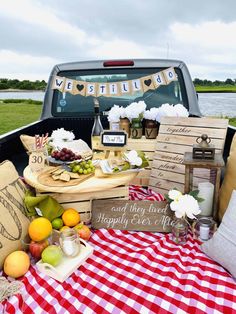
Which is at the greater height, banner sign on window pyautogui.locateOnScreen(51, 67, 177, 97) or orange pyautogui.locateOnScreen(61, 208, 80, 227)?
banner sign on window pyautogui.locateOnScreen(51, 67, 177, 97)

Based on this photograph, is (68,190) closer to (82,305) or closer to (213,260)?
(82,305)

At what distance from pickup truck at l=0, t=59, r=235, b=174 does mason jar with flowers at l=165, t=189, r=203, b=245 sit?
1094 millimetres

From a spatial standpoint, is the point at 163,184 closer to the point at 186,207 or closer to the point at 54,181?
the point at 186,207

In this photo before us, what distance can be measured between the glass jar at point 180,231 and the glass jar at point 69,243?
644 mm

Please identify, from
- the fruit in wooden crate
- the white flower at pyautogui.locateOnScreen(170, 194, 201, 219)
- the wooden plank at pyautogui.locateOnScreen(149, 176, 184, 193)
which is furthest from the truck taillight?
the fruit in wooden crate

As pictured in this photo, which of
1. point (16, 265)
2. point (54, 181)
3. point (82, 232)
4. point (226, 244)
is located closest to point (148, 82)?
point (54, 181)

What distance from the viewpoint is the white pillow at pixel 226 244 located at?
1483mm

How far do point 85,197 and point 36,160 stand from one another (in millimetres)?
432

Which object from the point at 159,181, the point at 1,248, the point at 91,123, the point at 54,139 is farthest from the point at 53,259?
the point at 91,123

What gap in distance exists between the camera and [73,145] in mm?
2299

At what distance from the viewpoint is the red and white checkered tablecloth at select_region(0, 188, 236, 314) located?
51.8 inches

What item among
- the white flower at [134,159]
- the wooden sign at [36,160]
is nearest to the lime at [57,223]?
the wooden sign at [36,160]

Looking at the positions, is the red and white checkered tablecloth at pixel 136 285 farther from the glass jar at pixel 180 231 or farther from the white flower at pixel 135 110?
the white flower at pixel 135 110

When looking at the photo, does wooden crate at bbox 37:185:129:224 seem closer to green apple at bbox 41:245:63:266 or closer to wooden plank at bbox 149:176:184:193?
green apple at bbox 41:245:63:266
